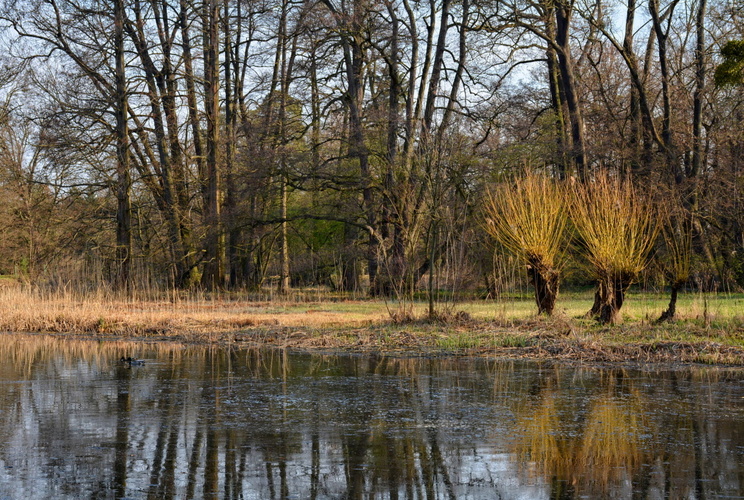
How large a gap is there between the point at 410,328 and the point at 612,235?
463cm

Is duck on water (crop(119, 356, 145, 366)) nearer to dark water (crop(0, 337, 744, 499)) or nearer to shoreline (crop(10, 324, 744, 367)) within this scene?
dark water (crop(0, 337, 744, 499))

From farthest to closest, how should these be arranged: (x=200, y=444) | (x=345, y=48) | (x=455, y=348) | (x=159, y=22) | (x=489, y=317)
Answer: (x=159, y=22)
(x=345, y=48)
(x=489, y=317)
(x=455, y=348)
(x=200, y=444)

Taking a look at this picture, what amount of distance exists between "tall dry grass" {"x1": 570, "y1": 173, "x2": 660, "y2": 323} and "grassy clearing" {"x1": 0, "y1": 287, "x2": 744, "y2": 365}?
2.92 feet

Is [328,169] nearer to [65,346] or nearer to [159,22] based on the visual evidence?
[159,22]

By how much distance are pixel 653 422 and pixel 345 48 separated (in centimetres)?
2593

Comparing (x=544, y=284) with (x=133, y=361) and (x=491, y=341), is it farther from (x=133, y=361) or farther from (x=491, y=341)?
(x=133, y=361)

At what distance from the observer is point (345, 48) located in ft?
108

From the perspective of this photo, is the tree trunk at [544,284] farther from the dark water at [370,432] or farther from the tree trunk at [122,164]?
the tree trunk at [122,164]

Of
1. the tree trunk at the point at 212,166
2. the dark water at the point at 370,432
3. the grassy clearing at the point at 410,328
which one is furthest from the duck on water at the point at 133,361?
the tree trunk at the point at 212,166

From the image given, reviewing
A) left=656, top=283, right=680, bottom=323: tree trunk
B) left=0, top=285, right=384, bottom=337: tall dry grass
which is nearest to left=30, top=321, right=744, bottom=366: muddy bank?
left=0, top=285, right=384, bottom=337: tall dry grass

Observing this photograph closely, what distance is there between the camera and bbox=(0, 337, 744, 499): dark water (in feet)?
21.6

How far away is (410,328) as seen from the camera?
18.3m

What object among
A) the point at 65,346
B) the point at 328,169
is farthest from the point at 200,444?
the point at 328,169

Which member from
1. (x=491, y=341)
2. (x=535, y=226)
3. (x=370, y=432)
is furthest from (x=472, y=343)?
(x=370, y=432)
